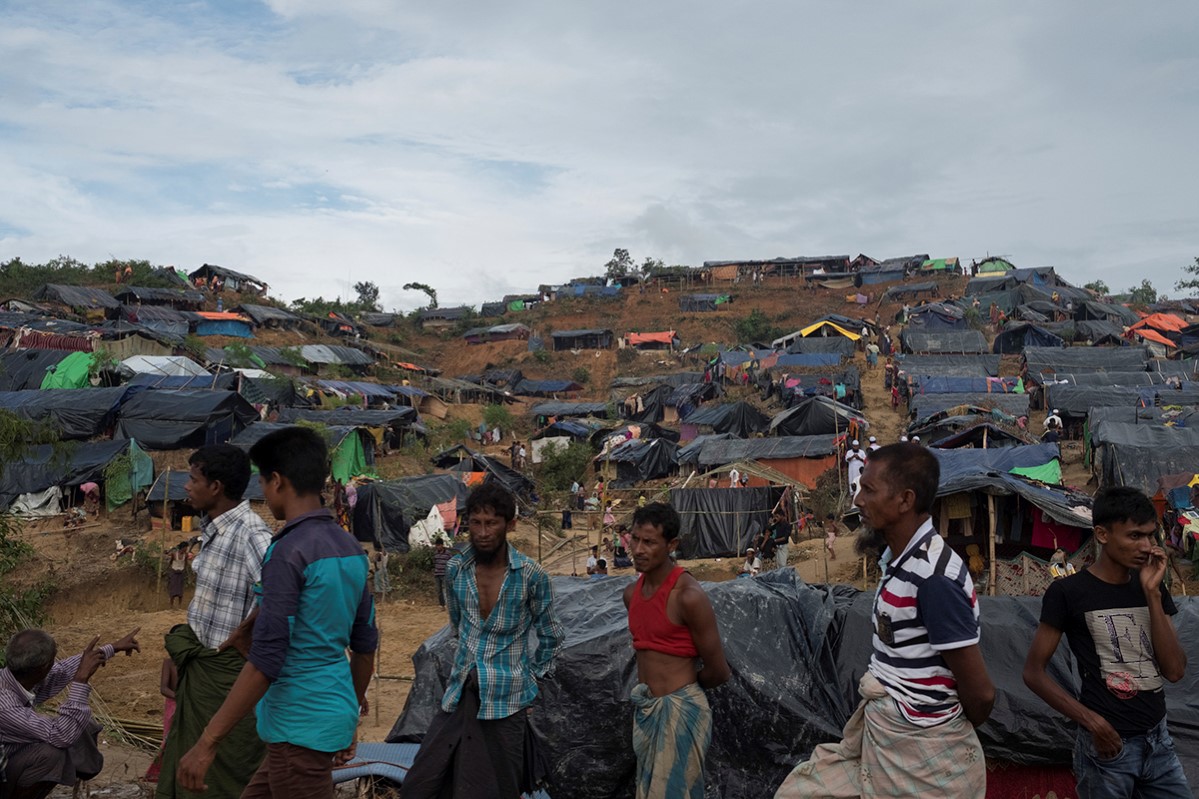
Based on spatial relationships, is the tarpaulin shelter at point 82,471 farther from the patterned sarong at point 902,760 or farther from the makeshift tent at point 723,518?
the patterned sarong at point 902,760

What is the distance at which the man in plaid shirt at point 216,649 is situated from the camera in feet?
10.6

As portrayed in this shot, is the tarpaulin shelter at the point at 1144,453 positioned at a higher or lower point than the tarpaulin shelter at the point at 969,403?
lower

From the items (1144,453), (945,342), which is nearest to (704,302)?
Result: (945,342)

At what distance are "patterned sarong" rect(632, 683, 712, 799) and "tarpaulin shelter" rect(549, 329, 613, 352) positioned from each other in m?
48.6

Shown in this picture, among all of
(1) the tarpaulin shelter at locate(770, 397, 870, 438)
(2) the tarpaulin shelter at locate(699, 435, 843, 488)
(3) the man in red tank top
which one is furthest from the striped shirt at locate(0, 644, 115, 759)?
(1) the tarpaulin shelter at locate(770, 397, 870, 438)

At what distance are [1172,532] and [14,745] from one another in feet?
48.9

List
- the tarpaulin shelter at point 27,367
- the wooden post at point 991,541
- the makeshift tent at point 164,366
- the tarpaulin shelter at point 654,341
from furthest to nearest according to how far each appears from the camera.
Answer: the tarpaulin shelter at point 654,341 < the makeshift tent at point 164,366 < the tarpaulin shelter at point 27,367 < the wooden post at point 991,541

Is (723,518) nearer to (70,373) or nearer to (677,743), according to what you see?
(677,743)

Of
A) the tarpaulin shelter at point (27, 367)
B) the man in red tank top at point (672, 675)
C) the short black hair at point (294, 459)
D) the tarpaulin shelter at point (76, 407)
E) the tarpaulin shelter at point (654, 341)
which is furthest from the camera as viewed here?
the tarpaulin shelter at point (654, 341)

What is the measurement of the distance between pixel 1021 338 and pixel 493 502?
3759cm

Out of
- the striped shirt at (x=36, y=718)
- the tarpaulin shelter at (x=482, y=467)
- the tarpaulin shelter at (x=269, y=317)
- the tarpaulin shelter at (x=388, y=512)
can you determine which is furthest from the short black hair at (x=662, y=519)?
the tarpaulin shelter at (x=269, y=317)

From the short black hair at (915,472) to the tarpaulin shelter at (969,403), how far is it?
2403cm

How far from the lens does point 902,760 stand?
251cm

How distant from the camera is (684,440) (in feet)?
104
